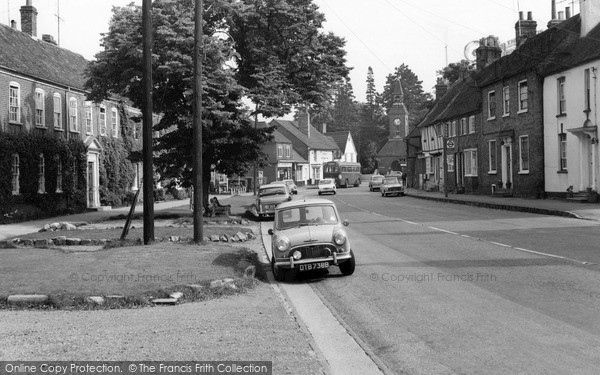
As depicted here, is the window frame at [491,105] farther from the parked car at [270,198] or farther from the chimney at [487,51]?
the parked car at [270,198]

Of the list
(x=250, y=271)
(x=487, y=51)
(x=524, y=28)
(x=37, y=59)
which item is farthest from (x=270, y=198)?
(x=487, y=51)

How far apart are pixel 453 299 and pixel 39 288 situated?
669 cm

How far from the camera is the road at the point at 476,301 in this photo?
6.71 metres

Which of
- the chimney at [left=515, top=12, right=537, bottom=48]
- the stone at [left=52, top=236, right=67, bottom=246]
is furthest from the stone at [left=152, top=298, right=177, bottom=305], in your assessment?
the chimney at [left=515, top=12, right=537, bottom=48]

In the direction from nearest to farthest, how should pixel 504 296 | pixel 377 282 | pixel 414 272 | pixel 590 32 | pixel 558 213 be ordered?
pixel 504 296 → pixel 377 282 → pixel 414 272 → pixel 558 213 → pixel 590 32

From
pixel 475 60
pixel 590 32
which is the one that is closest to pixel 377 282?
pixel 590 32

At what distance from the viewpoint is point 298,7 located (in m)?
31.2

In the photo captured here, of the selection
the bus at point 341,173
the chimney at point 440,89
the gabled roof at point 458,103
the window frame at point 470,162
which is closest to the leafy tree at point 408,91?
the bus at point 341,173

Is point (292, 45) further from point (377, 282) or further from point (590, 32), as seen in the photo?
point (377, 282)

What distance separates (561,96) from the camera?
112 feet

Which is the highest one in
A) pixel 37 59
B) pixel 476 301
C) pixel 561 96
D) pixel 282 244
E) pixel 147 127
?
pixel 37 59

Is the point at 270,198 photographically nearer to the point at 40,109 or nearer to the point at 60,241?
the point at 40,109

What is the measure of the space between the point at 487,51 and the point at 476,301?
4513cm

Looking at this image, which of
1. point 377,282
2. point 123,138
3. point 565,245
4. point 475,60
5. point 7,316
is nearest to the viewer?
point 7,316
